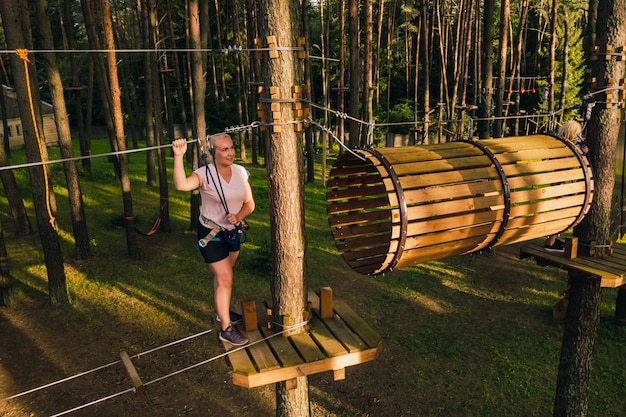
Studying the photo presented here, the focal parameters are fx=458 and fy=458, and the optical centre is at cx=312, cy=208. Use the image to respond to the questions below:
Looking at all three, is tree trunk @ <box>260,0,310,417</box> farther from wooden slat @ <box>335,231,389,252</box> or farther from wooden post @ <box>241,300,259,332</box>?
wooden slat @ <box>335,231,389,252</box>

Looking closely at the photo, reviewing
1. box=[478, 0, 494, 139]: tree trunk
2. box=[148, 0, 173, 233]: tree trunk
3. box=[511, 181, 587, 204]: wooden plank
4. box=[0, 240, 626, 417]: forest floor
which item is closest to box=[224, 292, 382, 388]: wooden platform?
Answer: box=[511, 181, 587, 204]: wooden plank

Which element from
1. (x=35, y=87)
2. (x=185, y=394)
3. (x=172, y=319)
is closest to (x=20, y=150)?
(x=35, y=87)

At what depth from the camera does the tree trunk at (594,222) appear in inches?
224

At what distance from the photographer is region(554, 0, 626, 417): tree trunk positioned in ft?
18.7

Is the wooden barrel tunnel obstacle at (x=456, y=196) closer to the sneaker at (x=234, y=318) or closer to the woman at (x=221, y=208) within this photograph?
the woman at (x=221, y=208)

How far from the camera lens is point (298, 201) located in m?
4.11

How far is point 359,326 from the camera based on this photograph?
435 centimetres

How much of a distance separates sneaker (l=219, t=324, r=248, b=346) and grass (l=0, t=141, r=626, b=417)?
432 centimetres

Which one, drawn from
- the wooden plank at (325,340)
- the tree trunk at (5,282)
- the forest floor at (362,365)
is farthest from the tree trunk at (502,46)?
the tree trunk at (5,282)

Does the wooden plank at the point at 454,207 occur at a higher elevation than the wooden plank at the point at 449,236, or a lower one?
higher

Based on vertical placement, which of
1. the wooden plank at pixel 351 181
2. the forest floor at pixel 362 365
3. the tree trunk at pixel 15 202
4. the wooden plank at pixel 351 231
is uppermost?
the wooden plank at pixel 351 181

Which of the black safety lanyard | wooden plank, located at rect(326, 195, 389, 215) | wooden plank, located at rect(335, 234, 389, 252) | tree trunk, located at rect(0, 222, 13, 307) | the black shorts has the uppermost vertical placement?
the black safety lanyard

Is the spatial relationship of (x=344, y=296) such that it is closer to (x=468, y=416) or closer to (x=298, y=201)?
(x=468, y=416)

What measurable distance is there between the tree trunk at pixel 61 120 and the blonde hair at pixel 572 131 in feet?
34.0
